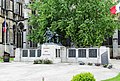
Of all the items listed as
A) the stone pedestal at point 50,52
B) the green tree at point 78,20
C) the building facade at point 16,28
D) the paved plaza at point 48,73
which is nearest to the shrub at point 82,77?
the paved plaza at point 48,73

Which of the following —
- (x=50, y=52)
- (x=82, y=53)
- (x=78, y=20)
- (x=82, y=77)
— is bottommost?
(x=82, y=53)

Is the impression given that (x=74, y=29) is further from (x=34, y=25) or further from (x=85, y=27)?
(x=34, y=25)

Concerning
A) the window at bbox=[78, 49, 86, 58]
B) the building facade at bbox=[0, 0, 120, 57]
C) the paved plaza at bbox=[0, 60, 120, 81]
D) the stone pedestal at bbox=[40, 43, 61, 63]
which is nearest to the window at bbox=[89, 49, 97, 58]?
the window at bbox=[78, 49, 86, 58]

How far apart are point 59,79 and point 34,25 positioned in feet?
73.7

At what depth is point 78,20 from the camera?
108 feet

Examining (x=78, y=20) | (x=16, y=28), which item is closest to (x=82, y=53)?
(x=78, y=20)

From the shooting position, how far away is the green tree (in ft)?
107

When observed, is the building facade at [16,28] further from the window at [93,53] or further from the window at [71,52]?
the window at [93,53]

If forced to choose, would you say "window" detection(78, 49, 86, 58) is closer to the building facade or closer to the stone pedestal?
the stone pedestal

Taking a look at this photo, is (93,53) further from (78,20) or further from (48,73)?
(48,73)

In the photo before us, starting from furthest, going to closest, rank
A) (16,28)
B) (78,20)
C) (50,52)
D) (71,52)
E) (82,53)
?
(16,28)
(78,20)
(71,52)
(82,53)
(50,52)

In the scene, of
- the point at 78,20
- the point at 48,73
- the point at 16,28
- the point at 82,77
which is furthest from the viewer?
the point at 16,28

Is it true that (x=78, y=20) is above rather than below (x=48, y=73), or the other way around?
above

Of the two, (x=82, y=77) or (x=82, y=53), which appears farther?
(x=82, y=53)
